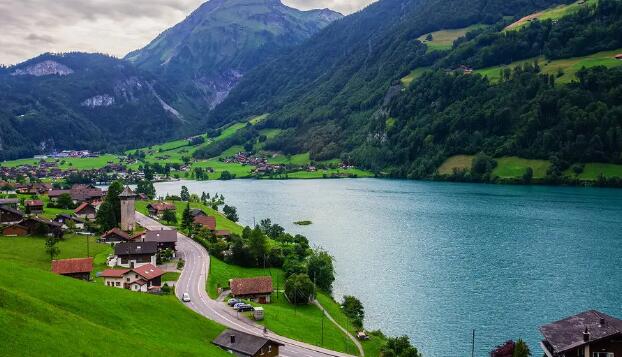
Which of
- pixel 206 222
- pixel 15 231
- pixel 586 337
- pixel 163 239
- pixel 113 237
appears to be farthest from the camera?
pixel 206 222

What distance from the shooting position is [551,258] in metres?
101

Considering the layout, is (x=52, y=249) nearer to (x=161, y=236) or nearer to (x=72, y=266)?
(x=72, y=266)

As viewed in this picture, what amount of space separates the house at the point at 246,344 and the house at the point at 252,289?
21610mm

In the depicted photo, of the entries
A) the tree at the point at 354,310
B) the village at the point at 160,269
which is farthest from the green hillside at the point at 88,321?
the tree at the point at 354,310

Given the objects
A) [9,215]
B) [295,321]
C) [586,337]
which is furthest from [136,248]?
[586,337]

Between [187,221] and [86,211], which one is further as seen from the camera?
[86,211]

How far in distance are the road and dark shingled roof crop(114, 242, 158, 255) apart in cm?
555

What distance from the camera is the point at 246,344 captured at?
48.2m

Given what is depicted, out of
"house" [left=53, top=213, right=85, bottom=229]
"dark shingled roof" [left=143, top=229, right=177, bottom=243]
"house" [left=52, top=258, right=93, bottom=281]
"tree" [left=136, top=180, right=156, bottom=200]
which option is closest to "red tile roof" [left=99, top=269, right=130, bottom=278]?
"house" [left=52, top=258, right=93, bottom=281]

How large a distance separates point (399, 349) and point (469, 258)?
51396 millimetres

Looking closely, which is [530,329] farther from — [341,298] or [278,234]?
[278,234]

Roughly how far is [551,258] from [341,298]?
141ft

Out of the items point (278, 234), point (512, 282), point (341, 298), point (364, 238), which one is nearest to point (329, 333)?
point (341, 298)

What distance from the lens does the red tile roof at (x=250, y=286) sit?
7188cm
